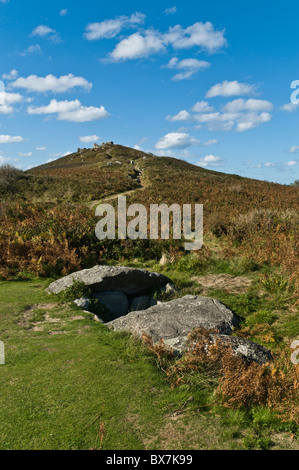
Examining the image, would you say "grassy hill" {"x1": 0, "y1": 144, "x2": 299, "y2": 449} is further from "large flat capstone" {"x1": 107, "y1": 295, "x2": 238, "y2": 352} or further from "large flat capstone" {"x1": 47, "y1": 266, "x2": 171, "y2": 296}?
"large flat capstone" {"x1": 47, "y1": 266, "x2": 171, "y2": 296}

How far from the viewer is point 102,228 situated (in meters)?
17.4

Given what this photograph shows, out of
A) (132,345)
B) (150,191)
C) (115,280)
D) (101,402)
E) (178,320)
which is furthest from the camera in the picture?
(150,191)

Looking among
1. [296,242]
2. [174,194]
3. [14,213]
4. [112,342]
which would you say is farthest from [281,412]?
[174,194]

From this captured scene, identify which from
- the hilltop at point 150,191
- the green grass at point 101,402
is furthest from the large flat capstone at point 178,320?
the hilltop at point 150,191

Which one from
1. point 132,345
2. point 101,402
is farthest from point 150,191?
point 101,402

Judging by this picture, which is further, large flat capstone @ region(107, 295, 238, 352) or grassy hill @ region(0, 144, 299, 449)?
large flat capstone @ region(107, 295, 238, 352)

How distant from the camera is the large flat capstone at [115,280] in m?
10.2

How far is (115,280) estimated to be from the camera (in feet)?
Result: 34.7

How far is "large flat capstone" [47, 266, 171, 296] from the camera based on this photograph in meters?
10.2

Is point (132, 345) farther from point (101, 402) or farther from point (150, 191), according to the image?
point (150, 191)

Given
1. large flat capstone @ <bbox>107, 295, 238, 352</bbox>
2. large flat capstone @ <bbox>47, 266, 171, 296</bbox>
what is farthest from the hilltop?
large flat capstone @ <bbox>107, 295, 238, 352</bbox>
